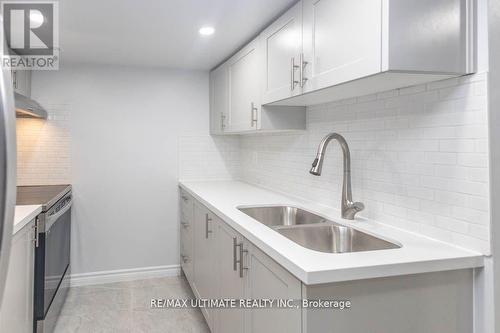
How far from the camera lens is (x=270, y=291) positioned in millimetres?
1381

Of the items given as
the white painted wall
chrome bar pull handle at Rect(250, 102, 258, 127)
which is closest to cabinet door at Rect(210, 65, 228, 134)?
the white painted wall

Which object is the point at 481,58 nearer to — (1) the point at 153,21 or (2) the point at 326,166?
(2) the point at 326,166

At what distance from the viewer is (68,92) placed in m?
3.32

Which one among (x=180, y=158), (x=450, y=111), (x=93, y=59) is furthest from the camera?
(x=180, y=158)

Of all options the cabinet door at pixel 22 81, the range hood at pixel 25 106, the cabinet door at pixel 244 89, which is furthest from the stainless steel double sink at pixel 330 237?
the cabinet door at pixel 22 81

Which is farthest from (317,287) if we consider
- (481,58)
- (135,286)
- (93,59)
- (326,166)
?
(93,59)

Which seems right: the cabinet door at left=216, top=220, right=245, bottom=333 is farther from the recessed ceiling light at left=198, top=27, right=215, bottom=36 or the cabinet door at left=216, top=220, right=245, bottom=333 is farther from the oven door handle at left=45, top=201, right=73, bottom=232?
the recessed ceiling light at left=198, top=27, right=215, bottom=36

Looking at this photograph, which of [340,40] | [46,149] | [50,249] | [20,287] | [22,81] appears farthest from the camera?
[46,149]

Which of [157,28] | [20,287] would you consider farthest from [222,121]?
[20,287]

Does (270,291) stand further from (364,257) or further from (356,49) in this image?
(356,49)

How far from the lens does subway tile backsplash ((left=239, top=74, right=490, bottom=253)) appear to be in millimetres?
1307

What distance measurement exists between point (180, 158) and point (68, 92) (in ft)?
3.86

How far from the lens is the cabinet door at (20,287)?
1690 mm

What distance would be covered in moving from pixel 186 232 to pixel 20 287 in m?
1.53
